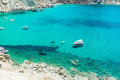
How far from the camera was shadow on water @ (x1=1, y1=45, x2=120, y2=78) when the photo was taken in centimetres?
2744

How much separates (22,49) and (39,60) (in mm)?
8101

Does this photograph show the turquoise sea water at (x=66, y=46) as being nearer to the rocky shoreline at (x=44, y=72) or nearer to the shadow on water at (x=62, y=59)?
the shadow on water at (x=62, y=59)

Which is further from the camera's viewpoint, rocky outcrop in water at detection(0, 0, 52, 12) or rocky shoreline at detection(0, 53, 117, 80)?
rocky outcrop in water at detection(0, 0, 52, 12)

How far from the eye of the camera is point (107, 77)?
25.2 meters

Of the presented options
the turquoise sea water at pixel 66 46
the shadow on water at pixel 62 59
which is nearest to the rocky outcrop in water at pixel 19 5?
the turquoise sea water at pixel 66 46

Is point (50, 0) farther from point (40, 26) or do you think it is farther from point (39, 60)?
point (39, 60)

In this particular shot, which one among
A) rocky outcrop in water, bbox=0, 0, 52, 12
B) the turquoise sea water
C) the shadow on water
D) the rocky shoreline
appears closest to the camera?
the rocky shoreline

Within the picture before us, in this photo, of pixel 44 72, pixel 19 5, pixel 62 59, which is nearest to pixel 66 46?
pixel 62 59

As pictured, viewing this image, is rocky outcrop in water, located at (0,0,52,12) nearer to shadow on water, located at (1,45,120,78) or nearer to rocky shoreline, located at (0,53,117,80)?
shadow on water, located at (1,45,120,78)

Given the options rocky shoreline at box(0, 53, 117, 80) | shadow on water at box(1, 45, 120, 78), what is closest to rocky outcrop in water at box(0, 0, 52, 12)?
shadow on water at box(1, 45, 120, 78)

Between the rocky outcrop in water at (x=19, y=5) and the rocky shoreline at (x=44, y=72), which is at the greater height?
the rocky outcrop in water at (x=19, y=5)

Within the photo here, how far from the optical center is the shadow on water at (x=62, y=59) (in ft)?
90.0

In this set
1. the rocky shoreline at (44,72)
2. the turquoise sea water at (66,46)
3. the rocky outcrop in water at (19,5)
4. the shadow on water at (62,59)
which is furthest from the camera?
the rocky outcrop in water at (19,5)

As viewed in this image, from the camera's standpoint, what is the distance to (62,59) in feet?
103
